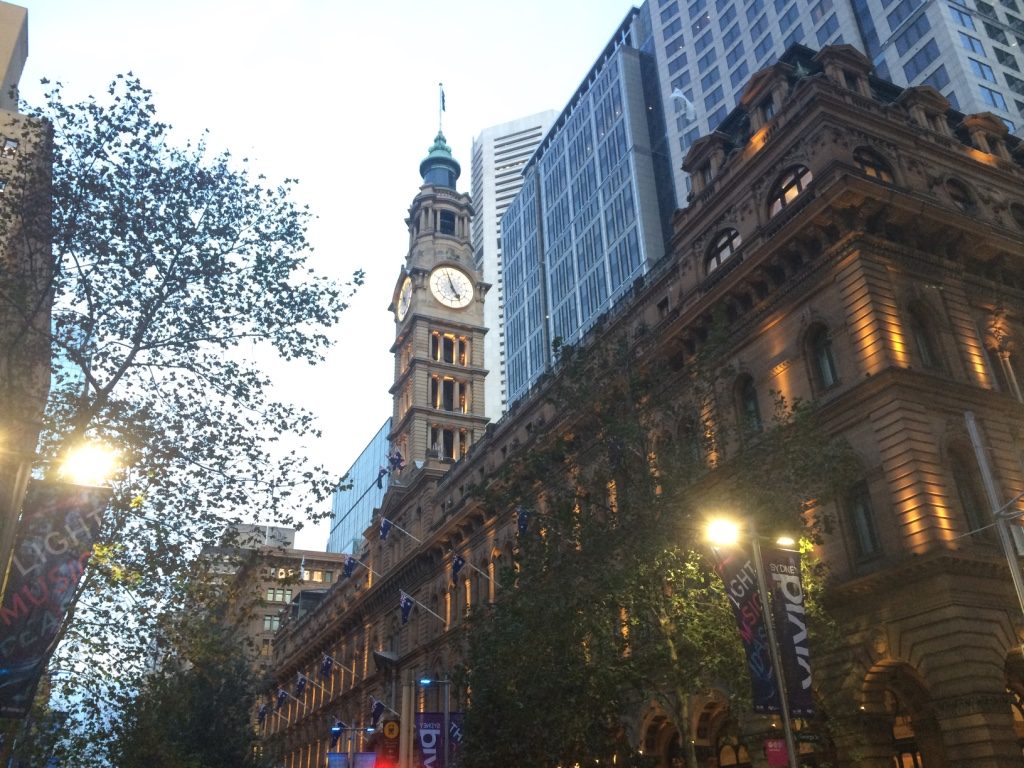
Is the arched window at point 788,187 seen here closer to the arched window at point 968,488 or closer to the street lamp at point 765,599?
the arched window at point 968,488

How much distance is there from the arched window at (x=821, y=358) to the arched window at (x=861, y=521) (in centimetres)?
368

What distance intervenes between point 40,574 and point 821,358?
23579 mm

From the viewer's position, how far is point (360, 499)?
138 m

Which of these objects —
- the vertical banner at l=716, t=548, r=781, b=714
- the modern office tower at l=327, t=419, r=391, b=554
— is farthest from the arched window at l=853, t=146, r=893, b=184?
the modern office tower at l=327, t=419, r=391, b=554

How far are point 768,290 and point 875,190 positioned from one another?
513cm

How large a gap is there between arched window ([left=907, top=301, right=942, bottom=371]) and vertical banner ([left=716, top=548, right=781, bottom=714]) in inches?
460

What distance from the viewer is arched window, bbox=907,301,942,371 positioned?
96.0 ft

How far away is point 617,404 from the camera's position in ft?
94.5

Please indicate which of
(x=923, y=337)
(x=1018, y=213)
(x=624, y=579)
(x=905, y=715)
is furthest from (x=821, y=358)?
(x=1018, y=213)

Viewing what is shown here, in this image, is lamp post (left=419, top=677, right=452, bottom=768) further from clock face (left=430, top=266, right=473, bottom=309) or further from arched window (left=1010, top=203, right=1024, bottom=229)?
clock face (left=430, top=266, right=473, bottom=309)

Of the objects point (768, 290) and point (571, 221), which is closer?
point (768, 290)

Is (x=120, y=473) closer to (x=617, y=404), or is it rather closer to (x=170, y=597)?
(x=170, y=597)

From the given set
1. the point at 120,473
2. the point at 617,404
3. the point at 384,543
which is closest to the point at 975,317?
the point at 617,404

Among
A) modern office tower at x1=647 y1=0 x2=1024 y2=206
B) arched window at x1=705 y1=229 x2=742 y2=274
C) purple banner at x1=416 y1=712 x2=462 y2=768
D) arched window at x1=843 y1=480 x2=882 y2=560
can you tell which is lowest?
purple banner at x1=416 y1=712 x2=462 y2=768
